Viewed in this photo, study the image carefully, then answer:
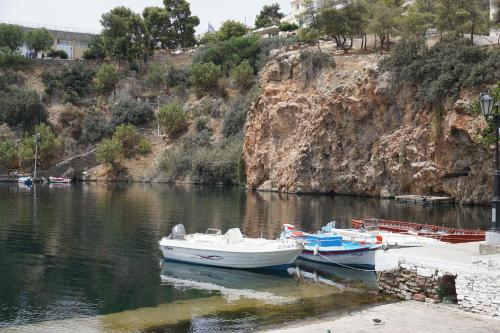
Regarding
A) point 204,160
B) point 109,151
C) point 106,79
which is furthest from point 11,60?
point 204,160

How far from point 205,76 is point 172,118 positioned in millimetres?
9786

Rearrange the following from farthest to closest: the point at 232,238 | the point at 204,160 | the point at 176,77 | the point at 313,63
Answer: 1. the point at 176,77
2. the point at 204,160
3. the point at 313,63
4. the point at 232,238

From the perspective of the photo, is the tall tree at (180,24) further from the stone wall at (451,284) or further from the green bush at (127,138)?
the stone wall at (451,284)

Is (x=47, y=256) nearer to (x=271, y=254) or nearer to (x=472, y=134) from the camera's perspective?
(x=271, y=254)

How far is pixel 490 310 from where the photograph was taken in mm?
15266

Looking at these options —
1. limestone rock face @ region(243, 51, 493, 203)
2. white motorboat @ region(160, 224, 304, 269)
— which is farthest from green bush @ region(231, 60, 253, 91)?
white motorboat @ region(160, 224, 304, 269)

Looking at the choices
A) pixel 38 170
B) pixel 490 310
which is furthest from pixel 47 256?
pixel 38 170

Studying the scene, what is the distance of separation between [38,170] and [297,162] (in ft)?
151

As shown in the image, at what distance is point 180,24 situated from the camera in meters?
120

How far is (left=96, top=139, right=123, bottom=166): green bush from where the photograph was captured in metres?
89.9

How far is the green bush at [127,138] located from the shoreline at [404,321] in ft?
259

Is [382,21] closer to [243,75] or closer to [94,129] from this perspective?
[243,75]

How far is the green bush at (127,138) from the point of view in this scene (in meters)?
92.9

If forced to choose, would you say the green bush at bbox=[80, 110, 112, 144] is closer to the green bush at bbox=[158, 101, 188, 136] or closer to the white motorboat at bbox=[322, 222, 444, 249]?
the green bush at bbox=[158, 101, 188, 136]
